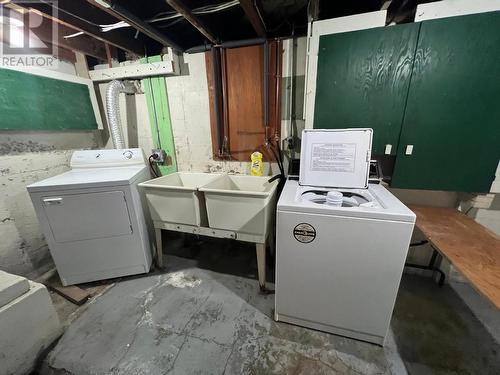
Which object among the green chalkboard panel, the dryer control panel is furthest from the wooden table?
the green chalkboard panel

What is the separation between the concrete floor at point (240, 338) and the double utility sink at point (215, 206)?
610 mm

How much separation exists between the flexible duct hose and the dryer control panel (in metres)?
0.13

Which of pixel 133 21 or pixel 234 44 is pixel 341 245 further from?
pixel 133 21

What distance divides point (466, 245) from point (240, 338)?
1.55 meters

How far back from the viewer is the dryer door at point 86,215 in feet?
5.12

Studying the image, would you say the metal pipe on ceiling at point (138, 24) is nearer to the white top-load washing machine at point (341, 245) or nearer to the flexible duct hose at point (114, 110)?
the flexible duct hose at point (114, 110)

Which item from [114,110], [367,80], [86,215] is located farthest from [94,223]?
[367,80]

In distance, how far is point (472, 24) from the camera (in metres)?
1.16

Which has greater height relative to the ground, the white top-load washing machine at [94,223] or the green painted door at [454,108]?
the green painted door at [454,108]

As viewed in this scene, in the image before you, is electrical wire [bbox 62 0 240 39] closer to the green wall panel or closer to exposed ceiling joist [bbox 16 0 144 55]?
exposed ceiling joist [bbox 16 0 144 55]

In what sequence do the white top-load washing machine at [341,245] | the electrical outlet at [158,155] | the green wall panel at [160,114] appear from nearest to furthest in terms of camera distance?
the white top-load washing machine at [341,245]
the green wall panel at [160,114]
the electrical outlet at [158,155]

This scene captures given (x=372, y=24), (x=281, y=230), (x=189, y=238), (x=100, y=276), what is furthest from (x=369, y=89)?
(x=100, y=276)

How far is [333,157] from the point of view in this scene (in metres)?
1.50

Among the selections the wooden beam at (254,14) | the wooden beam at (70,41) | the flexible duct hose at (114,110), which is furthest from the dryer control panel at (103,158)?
the wooden beam at (254,14)
